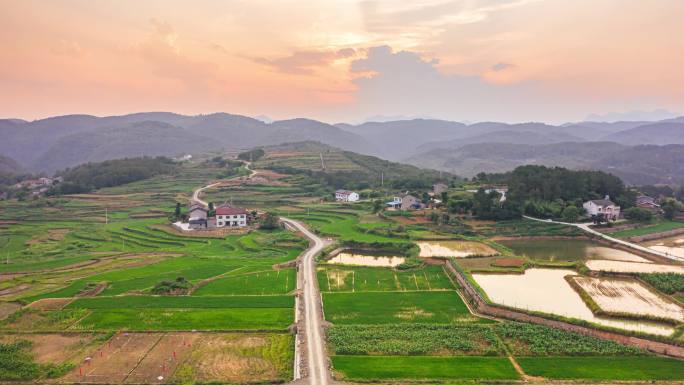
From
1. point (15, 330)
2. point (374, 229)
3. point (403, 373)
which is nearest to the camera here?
point (403, 373)

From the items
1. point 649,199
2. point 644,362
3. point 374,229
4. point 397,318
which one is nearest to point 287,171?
point 374,229

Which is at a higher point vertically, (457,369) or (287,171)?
(287,171)

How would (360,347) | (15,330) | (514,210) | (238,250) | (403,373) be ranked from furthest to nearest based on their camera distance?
(514,210) < (238,250) < (15,330) < (360,347) < (403,373)

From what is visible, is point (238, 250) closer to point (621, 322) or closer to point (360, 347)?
point (360, 347)

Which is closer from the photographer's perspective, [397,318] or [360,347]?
[360,347]

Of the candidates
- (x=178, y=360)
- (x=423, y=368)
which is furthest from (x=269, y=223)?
(x=423, y=368)

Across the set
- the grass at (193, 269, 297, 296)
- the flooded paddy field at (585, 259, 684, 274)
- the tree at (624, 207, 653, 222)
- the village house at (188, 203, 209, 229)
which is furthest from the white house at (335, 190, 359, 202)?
the flooded paddy field at (585, 259, 684, 274)

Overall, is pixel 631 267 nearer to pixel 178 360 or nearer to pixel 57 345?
pixel 178 360

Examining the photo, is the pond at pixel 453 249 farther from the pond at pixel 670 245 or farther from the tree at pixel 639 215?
the tree at pixel 639 215
